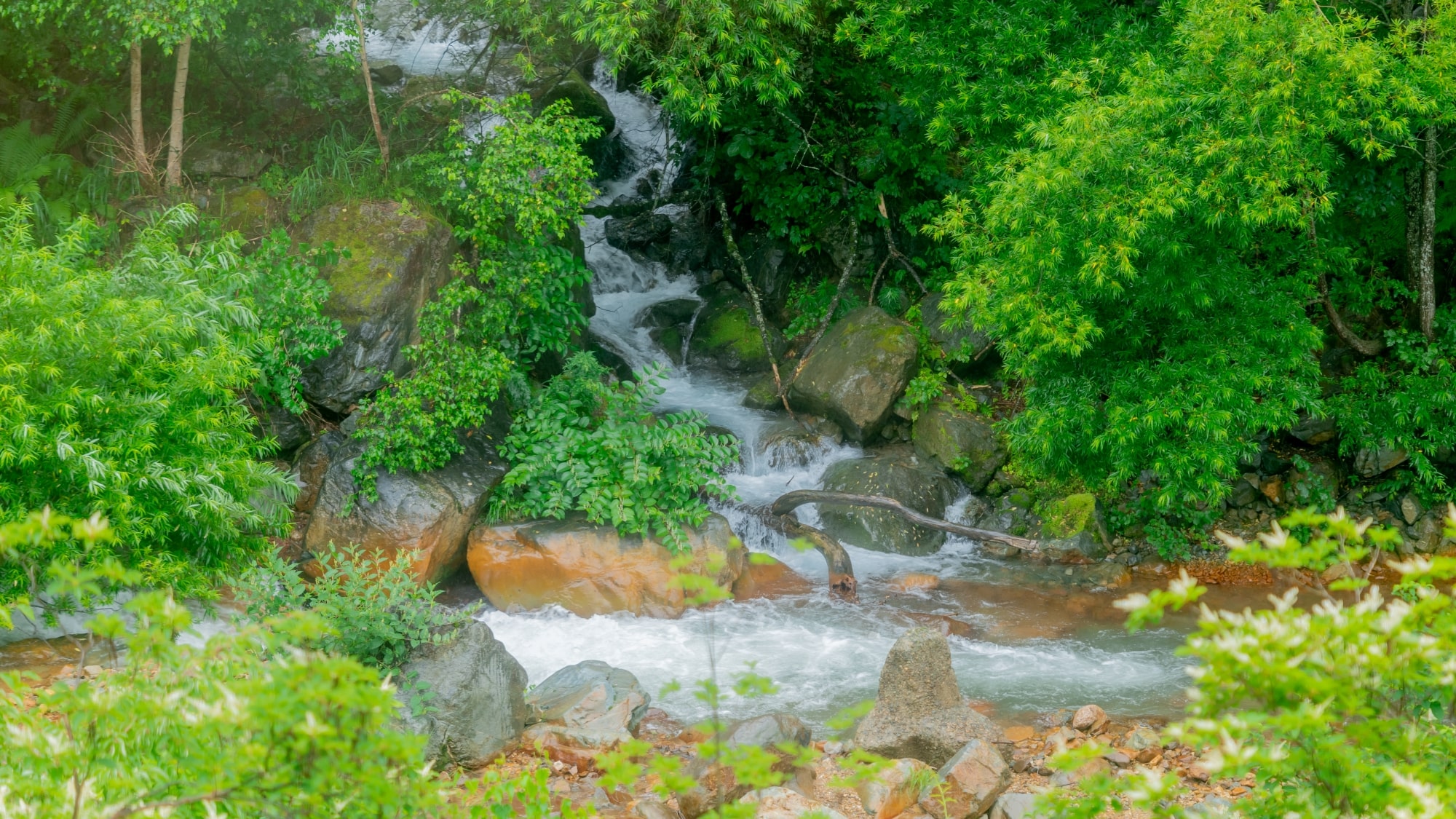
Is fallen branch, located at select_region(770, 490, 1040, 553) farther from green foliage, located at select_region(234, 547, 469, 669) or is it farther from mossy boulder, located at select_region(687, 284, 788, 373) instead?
green foliage, located at select_region(234, 547, 469, 669)

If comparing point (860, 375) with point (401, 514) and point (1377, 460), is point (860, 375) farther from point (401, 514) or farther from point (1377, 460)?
point (1377, 460)

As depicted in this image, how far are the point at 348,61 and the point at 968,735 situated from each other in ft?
35.5

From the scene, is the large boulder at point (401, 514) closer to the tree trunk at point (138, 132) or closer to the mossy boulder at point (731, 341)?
the tree trunk at point (138, 132)

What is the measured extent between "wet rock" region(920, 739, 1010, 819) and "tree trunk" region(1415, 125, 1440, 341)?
908cm

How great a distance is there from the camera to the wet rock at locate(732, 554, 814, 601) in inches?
456

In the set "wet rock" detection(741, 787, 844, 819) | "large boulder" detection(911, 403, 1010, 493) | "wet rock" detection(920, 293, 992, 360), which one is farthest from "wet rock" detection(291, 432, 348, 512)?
"wet rock" detection(920, 293, 992, 360)

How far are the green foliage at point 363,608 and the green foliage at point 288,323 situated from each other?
11.2 ft

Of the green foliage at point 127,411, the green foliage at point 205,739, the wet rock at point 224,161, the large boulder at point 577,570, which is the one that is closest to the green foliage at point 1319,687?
the green foliage at point 205,739

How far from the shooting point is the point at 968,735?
7.77m

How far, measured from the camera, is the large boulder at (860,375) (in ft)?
45.2

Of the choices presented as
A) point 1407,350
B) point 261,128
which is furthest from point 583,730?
point 1407,350

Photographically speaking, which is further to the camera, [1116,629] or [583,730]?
[1116,629]

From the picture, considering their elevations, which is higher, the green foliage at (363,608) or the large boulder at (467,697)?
the green foliage at (363,608)

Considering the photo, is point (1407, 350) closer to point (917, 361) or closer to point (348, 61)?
point (917, 361)
